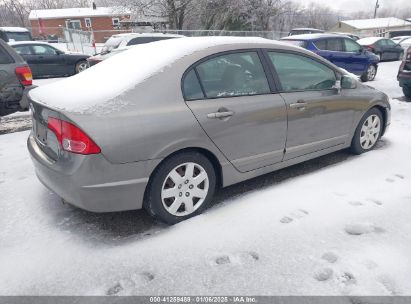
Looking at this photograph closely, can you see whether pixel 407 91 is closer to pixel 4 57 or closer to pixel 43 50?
pixel 4 57

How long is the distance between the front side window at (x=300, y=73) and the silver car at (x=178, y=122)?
0.04 ft

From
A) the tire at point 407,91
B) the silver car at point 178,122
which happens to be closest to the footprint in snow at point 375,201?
the silver car at point 178,122

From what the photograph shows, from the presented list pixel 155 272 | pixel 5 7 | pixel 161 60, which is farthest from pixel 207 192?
pixel 5 7

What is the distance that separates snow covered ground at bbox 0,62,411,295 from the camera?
228cm

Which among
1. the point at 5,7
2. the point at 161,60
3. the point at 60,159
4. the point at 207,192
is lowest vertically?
the point at 207,192

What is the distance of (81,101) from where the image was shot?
2.63 m

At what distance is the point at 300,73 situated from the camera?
3.73 m

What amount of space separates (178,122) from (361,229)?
1769 mm

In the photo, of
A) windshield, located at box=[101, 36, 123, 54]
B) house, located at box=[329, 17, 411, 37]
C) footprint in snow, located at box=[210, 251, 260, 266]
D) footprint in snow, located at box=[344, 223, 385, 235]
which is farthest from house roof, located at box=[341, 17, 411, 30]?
footprint in snow, located at box=[210, 251, 260, 266]

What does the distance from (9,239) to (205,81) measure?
2.13 metres

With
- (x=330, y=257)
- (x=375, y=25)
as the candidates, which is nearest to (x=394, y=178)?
(x=330, y=257)

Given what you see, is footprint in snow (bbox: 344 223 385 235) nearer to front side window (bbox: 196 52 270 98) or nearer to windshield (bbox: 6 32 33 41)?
front side window (bbox: 196 52 270 98)

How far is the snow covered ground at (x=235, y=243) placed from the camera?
Answer: 2277 mm

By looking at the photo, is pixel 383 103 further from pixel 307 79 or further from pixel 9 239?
pixel 9 239
